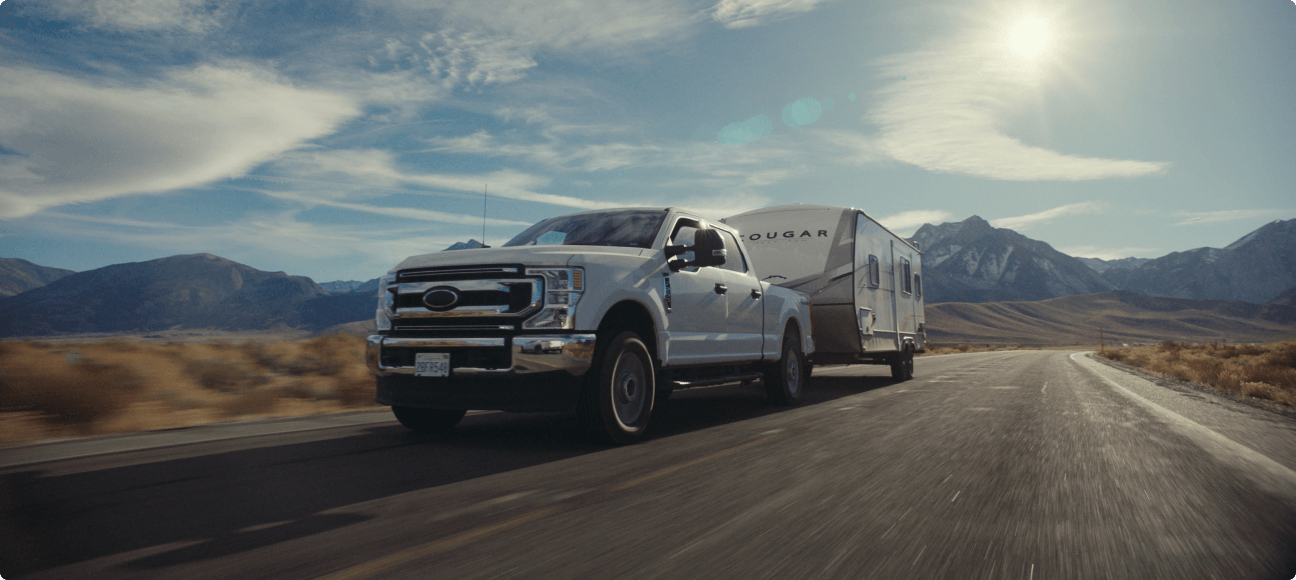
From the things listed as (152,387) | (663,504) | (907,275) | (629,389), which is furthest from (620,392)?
(907,275)

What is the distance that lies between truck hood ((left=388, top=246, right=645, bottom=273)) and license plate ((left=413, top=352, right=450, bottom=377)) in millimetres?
790

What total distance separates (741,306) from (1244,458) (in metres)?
4.81

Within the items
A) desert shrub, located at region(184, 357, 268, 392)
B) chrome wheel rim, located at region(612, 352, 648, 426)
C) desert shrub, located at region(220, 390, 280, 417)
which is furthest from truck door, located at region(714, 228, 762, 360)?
desert shrub, located at region(184, 357, 268, 392)

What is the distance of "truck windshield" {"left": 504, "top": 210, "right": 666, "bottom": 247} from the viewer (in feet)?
24.3

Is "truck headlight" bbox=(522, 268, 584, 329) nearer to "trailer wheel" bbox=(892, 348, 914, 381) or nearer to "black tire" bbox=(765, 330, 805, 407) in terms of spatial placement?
"black tire" bbox=(765, 330, 805, 407)

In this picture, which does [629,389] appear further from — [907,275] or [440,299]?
[907,275]

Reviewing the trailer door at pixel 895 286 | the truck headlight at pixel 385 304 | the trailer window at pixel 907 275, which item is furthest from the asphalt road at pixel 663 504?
the trailer window at pixel 907 275

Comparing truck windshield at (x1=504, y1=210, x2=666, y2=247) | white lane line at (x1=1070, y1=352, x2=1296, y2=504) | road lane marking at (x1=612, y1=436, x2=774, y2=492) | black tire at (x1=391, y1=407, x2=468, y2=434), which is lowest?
white lane line at (x1=1070, y1=352, x2=1296, y2=504)

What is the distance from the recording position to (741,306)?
28.9 feet

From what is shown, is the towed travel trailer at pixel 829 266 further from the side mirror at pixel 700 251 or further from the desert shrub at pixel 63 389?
the desert shrub at pixel 63 389

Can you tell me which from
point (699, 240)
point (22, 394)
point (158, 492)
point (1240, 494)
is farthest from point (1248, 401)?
point (22, 394)

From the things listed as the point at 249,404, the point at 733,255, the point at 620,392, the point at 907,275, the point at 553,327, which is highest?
the point at 907,275

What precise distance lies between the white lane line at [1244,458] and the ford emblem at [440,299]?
18.9ft

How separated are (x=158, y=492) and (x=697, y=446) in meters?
3.92
